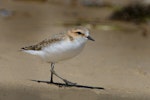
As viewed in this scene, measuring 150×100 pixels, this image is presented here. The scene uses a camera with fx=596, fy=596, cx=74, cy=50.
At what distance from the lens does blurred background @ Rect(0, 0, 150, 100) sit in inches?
→ 296

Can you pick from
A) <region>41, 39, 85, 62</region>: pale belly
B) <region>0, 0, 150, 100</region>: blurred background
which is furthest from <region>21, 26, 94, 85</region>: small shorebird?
<region>0, 0, 150, 100</region>: blurred background

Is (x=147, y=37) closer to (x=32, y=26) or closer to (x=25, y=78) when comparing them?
(x=32, y=26)

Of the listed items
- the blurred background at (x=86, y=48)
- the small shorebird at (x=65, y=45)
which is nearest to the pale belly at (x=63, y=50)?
the small shorebird at (x=65, y=45)

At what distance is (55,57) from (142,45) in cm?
432

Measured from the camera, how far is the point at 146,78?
8773 mm

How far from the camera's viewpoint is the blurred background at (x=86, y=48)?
7520 millimetres

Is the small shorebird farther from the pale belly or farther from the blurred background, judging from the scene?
the blurred background

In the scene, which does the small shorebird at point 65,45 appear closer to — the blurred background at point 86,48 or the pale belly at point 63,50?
the pale belly at point 63,50

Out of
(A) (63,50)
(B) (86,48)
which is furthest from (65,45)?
(B) (86,48)

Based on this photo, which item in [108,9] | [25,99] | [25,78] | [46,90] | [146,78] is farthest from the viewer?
[108,9]

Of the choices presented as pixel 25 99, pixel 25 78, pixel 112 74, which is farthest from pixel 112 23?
pixel 25 99

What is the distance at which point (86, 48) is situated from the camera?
426 inches

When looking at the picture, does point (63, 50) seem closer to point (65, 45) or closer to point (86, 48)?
point (65, 45)

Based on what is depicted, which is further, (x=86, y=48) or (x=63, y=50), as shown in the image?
(x=86, y=48)
